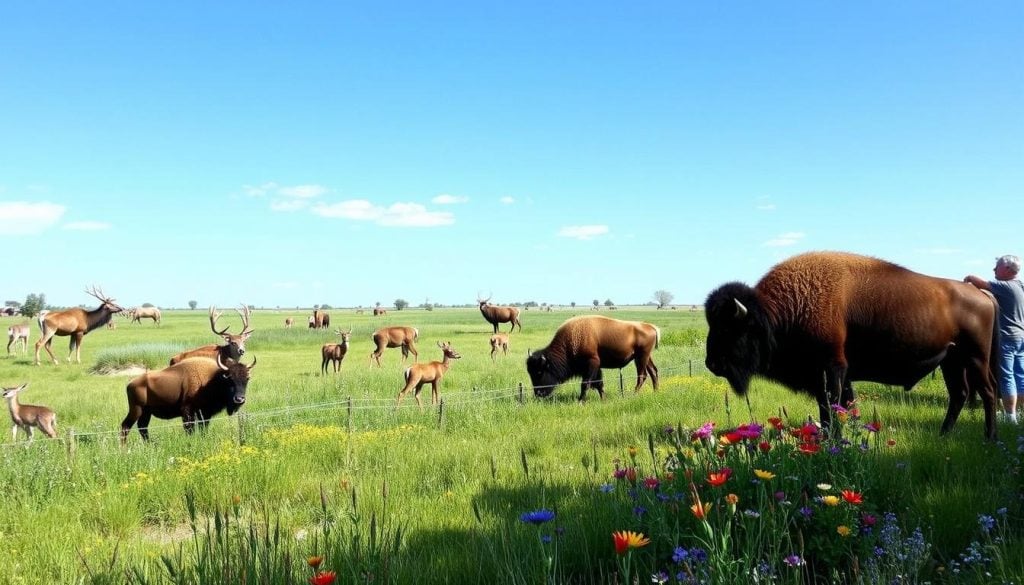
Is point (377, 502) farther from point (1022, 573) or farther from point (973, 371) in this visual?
point (973, 371)

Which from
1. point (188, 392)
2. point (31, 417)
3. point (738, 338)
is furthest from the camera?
point (31, 417)

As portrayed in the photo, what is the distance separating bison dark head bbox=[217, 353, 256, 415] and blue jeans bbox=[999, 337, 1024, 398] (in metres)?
10.8

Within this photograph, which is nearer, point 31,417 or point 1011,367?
point 1011,367

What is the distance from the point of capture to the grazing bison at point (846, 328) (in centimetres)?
596

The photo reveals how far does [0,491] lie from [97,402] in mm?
9076

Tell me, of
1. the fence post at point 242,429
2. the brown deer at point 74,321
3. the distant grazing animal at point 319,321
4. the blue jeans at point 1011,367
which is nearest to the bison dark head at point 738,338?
the blue jeans at point 1011,367

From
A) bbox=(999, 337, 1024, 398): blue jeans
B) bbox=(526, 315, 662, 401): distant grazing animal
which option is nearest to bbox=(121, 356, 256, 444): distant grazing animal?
bbox=(526, 315, 662, 401): distant grazing animal

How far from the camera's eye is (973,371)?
6.27 m

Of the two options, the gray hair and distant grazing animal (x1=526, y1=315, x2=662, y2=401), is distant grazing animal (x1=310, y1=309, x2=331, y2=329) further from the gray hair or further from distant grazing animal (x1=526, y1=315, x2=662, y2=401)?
the gray hair

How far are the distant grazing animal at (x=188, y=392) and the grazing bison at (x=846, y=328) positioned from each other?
7.66 m

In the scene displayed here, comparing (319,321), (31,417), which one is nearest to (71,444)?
(31,417)

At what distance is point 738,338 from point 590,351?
24.9ft

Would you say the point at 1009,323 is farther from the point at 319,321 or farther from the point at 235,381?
the point at 319,321

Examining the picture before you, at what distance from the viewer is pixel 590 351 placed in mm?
13445
